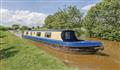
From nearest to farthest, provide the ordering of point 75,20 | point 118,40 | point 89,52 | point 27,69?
point 27,69 → point 89,52 → point 118,40 → point 75,20

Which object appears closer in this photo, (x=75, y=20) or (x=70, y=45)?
(x=70, y=45)

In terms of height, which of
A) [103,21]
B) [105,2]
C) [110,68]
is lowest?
[110,68]

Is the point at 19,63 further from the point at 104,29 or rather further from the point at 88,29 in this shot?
the point at 88,29

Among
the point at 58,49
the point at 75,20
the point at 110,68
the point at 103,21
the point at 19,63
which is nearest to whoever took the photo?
the point at 19,63

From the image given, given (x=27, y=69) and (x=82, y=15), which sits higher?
(x=82, y=15)

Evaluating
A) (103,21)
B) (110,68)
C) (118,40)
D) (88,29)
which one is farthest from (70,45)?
(88,29)

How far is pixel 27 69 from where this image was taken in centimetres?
1250

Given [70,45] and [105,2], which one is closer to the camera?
[70,45]

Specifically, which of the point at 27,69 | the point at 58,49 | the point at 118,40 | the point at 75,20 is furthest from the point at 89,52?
the point at 75,20

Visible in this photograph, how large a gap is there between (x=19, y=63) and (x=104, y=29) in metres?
30.9

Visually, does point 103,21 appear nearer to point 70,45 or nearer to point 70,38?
point 70,38

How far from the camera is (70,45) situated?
22922 millimetres

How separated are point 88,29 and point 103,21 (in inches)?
357

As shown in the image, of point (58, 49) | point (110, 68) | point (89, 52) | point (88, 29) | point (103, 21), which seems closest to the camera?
point (110, 68)
